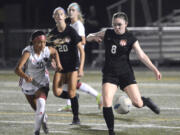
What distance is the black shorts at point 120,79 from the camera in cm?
807

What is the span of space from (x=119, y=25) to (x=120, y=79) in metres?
0.79

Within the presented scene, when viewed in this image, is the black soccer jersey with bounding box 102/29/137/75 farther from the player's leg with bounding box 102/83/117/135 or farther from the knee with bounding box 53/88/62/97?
the knee with bounding box 53/88/62/97

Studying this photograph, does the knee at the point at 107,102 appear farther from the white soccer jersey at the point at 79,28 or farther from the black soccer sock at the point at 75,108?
the white soccer jersey at the point at 79,28

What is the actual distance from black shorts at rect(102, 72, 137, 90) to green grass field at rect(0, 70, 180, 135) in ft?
2.34

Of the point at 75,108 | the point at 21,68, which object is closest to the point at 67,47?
the point at 75,108

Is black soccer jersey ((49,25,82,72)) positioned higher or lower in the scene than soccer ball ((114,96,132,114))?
higher

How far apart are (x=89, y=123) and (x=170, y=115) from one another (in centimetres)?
162

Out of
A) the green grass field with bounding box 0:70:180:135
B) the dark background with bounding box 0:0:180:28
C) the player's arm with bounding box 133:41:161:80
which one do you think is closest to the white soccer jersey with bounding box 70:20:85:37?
the green grass field with bounding box 0:70:180:135

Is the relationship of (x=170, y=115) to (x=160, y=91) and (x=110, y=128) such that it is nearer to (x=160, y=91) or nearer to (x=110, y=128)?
(x=110, y=128)

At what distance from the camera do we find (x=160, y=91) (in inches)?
544

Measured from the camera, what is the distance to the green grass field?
833cm

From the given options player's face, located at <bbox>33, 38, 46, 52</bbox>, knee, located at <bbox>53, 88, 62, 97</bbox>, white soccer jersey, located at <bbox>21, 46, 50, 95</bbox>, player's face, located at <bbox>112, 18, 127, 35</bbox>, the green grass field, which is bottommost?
the green grass field

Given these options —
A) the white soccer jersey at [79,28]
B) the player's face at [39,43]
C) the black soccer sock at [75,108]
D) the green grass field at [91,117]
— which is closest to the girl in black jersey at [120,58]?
the green grass field at [91,117]

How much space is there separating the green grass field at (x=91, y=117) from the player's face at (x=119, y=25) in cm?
147
